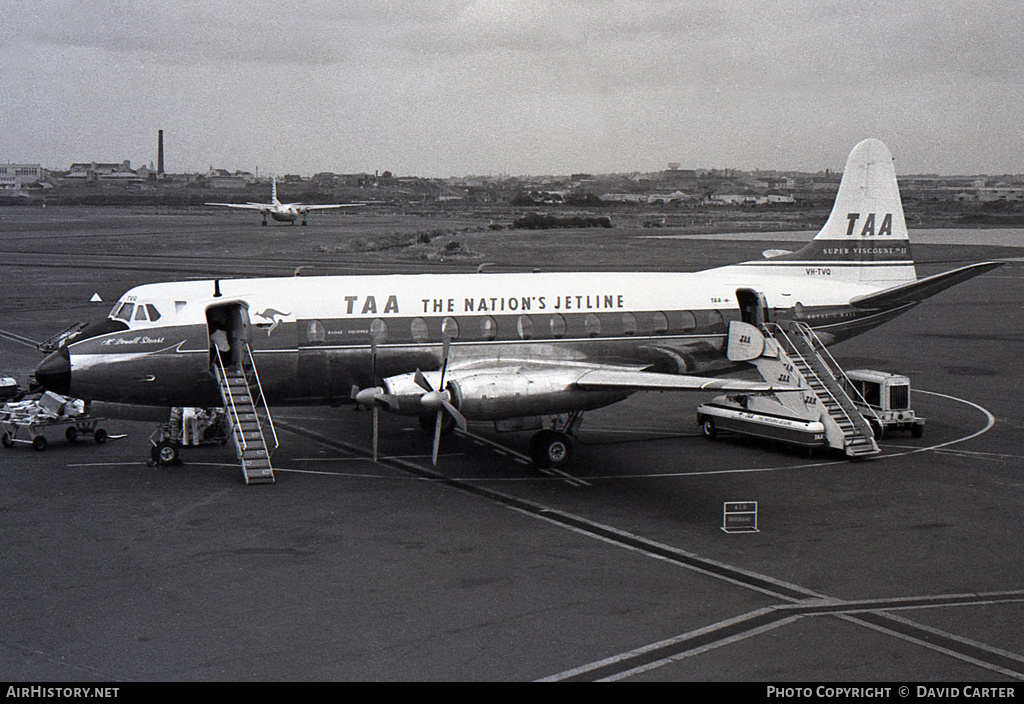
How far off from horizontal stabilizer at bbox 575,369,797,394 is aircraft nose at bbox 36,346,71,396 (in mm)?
12521

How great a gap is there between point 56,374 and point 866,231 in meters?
24.7

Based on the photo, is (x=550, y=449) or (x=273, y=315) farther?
(x=273, y=315)

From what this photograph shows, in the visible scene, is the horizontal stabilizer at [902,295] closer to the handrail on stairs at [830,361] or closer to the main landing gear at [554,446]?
the handrail on stairs at [830,361]

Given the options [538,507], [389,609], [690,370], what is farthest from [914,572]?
[690,370]

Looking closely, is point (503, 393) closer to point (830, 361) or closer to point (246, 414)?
point (246, 414)

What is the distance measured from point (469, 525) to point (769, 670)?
26.5ft

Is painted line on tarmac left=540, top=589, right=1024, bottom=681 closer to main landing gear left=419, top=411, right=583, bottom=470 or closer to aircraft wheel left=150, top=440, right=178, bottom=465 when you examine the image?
main landing gear left=419, top=411, right=583, bottom=470

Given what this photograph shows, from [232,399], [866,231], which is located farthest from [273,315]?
[866,231]

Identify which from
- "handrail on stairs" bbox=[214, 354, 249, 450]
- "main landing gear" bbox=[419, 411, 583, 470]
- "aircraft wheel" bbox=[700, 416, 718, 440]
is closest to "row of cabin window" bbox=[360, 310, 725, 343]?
"main landing gear" bbox=[419, 411, 583, 470]

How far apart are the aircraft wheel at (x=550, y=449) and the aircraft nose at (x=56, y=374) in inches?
458

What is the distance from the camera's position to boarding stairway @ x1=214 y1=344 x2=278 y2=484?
73.3 ft

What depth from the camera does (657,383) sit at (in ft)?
69.4

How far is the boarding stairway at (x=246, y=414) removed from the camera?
22.3m

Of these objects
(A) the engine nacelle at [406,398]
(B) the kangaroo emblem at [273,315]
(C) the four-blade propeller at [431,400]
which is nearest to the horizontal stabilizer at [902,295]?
(C) the four-blade propeller at [431,400]
